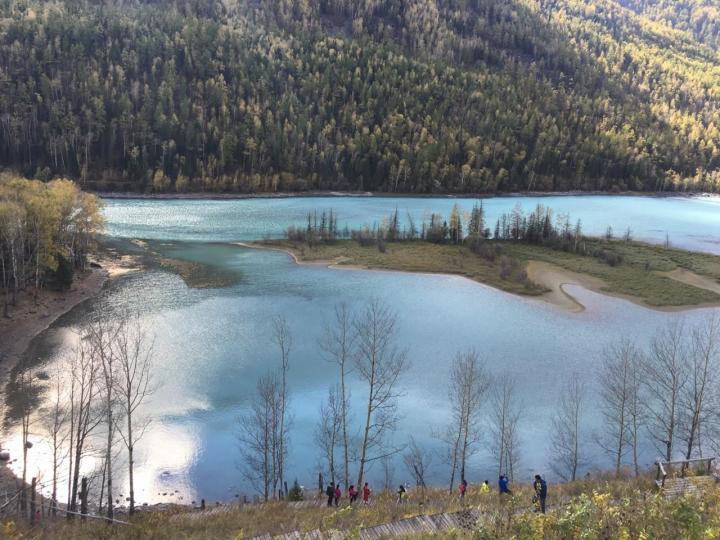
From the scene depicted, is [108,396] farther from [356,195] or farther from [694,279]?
[356,195]

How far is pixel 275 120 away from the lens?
147 meters

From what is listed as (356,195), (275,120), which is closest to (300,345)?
(356,195)

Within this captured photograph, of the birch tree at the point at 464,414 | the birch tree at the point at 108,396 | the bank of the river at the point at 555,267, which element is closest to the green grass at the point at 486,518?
the birch tree at the point at 108,396

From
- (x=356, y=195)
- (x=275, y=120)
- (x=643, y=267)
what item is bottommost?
(x=643, y=267)

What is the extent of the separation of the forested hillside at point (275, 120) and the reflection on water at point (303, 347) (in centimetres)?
7480

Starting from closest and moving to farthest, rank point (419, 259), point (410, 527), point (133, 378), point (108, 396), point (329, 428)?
point (410, 527)
point (108, 396)
point (133, 378)
point (329, 428)
point (419, 259)

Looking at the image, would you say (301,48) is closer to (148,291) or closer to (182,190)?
(182,190)

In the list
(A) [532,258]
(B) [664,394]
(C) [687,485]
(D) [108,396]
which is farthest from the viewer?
(A) [532,258]

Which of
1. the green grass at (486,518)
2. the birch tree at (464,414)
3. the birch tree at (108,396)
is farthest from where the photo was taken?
the birch tree at (464,414)

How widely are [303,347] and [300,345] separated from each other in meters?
0.41

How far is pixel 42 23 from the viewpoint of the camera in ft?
507

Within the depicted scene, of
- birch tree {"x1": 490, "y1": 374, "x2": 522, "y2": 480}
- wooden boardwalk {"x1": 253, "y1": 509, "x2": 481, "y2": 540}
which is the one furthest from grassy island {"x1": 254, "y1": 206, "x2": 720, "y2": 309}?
wooden boardwalk {"x1": 253, "y1": 509, "x2": 481, "y2": 540}

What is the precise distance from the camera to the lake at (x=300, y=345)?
25906 millimetres

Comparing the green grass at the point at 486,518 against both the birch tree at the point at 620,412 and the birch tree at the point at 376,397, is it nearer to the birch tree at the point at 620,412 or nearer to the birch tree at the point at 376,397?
the birch tree at the point at 620,412
